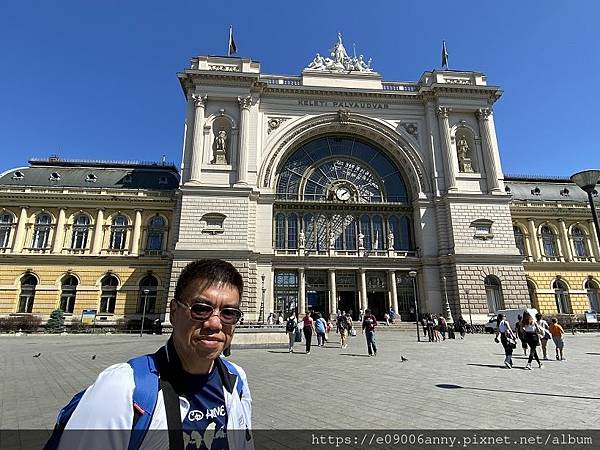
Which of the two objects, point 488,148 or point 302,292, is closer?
point 302,292

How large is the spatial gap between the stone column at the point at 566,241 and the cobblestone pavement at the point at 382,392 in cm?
3415

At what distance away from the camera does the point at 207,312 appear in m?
2.06

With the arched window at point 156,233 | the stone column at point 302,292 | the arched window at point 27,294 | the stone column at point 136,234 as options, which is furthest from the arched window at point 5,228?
the stone column at point 302,292

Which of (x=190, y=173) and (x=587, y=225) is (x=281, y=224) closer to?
(x=190, y=173)

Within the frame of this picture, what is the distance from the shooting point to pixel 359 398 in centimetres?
791

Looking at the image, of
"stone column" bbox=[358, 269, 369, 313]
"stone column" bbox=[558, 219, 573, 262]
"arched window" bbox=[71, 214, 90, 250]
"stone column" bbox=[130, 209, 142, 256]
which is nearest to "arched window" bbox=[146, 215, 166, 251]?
"stone column" bbox=[130, 209, 142, 256]

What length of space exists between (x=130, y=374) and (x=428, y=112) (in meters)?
44.1

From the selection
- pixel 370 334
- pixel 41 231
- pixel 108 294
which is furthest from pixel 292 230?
pixel 41 231

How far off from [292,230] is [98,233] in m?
20.9

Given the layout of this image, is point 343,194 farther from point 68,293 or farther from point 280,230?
point 68,293

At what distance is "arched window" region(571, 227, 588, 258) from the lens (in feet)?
140

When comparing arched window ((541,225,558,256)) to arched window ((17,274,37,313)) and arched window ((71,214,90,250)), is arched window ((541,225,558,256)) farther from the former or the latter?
arched window ((17,274,37,313))

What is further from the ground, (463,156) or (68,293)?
(463,156)

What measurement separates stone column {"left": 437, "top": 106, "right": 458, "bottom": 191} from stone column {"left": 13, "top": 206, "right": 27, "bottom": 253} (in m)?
44.9
